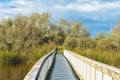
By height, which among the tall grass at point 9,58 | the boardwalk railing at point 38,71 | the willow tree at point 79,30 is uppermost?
the willow tree at point 79,30

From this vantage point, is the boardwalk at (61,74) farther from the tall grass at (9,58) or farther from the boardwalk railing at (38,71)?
the tall grass at (9,58)

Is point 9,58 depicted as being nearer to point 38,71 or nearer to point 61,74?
point 61,74

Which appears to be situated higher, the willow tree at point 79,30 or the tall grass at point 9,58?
the willow tree at point 79,30

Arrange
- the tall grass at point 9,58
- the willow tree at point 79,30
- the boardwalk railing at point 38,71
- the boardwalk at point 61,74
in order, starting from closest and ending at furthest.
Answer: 1. the boardwalk railing at point 38,71
2. the boardwalk at point 61,74
3. the tall grass at point 9,58
4. the willow tree at point 79,30

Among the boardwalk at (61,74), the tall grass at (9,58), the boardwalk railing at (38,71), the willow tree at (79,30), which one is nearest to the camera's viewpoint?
the boardwalk railing at (38,71)

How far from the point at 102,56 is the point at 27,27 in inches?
1345

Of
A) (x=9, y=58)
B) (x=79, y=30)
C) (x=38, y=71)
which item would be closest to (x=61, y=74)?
(x=38, y=71)

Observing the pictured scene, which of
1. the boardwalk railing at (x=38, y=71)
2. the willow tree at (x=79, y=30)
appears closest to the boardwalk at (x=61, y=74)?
the boardwalk railing at (x=38, y=71)

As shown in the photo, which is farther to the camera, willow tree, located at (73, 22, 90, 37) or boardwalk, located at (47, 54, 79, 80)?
willow tree, located at (73, 22, 90, 37)

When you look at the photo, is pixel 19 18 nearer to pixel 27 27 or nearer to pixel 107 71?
pixel 27 27

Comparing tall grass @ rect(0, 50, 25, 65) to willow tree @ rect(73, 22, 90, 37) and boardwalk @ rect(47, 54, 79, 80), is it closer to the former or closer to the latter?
boardwalk @ rect(47, 54, 79, 80)

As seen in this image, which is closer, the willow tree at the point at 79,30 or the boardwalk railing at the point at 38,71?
the boardwalk railing at the point at 38,71

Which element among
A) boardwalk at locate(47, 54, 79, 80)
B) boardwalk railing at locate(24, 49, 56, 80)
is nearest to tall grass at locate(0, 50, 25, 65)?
boardwalk at locate(47, 54, 79, 80)

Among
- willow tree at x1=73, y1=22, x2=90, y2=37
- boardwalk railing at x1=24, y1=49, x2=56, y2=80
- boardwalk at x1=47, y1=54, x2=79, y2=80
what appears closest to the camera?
boardwalk railing at x1=24, y1=49, x2=56, y2=80
